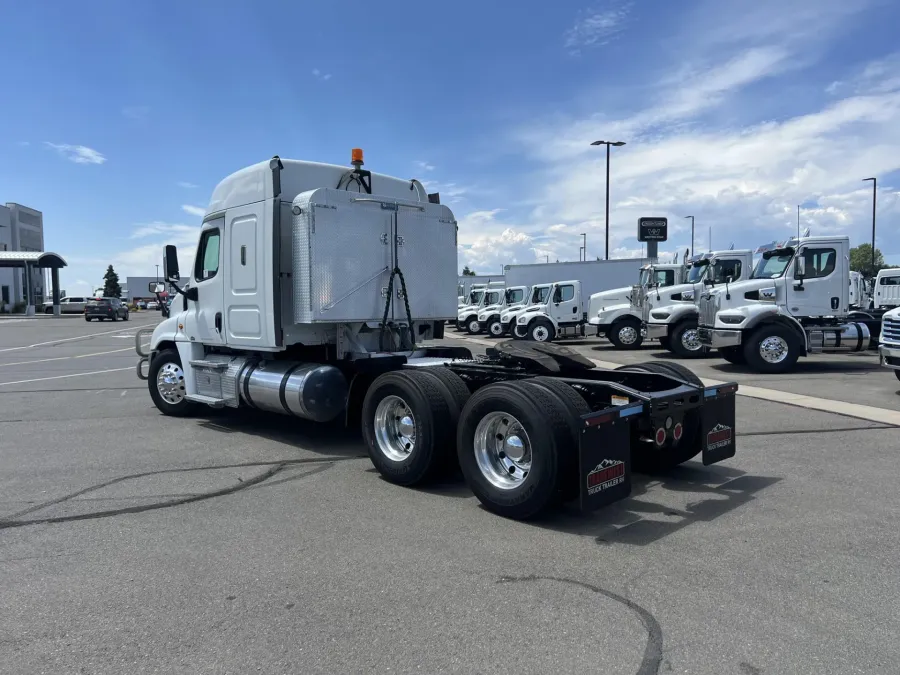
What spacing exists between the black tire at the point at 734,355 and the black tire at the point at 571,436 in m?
11.6

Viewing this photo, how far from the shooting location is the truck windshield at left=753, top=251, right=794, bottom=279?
15.5 meters

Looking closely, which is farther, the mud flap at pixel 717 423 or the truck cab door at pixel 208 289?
the truck cab door at pixel 208 289

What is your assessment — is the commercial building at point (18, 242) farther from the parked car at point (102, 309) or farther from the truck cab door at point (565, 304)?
the truck cab door at point (565, 304)

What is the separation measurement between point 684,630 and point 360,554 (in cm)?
199

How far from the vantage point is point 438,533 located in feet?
15.5

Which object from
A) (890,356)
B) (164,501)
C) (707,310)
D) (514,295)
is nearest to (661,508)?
(164,501)

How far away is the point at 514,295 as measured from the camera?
3170cm

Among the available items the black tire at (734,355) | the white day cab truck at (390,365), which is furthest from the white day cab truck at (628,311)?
the white day cab truck at (390,365)

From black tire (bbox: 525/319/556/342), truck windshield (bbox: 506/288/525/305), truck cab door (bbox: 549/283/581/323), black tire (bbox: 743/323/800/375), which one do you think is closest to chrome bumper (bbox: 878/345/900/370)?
black tire (bbox: 743/323/800/375)

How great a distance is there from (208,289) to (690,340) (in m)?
13.6

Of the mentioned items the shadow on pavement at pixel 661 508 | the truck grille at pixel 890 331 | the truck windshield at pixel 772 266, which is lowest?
the shadow on pavement at pixel 661 508

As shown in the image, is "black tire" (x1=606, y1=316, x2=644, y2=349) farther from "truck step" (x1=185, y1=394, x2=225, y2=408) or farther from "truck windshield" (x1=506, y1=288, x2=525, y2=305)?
"truck step" (x1=185, y1=394, x2=225, y2=408)

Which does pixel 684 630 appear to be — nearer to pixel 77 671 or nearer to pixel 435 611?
pixel 435 611

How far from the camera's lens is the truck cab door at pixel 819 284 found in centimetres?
1514
